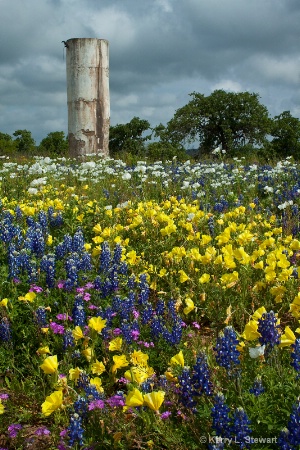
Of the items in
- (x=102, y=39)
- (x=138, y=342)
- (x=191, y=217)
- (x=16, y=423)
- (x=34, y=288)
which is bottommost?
(x=16, y=423)

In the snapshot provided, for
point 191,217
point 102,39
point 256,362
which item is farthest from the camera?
point 102,39

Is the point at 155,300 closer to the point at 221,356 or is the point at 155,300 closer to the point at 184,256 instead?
the point at 184,256

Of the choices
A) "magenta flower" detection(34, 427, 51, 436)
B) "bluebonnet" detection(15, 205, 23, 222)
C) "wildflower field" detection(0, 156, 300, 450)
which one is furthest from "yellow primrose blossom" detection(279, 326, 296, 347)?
"bluebonnet" detection(15, 205, 23, 222)

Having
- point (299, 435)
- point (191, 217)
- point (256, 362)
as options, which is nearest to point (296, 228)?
point (191, 217)

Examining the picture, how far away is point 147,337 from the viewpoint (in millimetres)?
3502

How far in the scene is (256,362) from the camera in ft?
8.66

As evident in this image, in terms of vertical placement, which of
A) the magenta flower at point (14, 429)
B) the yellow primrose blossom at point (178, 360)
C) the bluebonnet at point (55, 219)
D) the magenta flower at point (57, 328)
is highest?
the bluebonnet at point (55, 219)

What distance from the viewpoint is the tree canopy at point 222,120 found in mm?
40875

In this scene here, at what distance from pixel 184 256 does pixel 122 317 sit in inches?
51.6

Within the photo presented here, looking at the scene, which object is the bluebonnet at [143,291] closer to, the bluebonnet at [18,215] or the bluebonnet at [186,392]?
the bluebonnet at [186,392]

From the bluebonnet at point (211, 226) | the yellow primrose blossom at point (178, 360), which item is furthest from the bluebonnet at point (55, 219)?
the yellow primrose blossom at point (178, 360)

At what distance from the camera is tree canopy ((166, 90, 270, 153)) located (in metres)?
40.9

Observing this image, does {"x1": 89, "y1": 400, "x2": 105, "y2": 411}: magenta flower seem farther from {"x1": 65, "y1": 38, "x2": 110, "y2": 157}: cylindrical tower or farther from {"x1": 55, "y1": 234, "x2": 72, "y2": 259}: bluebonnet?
{"x1": 65, "y1": 38, "x2": 110, "y2": 157}: cylindrical tower

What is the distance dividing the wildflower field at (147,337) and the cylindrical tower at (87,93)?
8.57 metres
